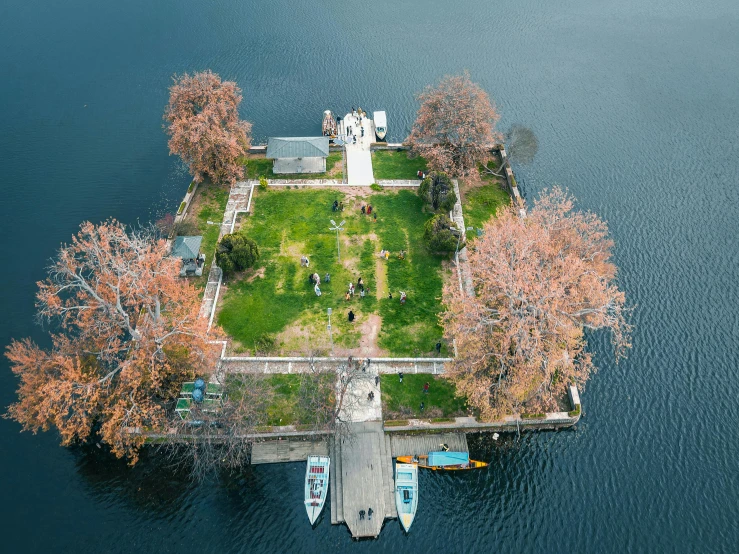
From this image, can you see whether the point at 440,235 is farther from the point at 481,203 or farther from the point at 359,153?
the point at 359,153

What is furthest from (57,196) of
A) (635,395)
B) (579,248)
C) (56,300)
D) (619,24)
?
(619,24)

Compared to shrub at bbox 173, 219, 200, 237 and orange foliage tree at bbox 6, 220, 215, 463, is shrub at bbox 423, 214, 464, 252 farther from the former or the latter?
shrub at bbox 173, 219, 200, 237

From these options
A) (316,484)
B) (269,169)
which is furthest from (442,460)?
(269,169)

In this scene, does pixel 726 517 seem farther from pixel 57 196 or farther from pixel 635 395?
pixel 57 196

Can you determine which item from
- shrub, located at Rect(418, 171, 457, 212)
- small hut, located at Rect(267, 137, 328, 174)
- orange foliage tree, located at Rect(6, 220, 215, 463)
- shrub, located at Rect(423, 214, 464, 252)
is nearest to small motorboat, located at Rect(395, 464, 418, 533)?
orange foliage tree, located at Rect(6, 220, 215, 463)

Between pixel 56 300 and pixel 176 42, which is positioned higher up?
pixel 176 42

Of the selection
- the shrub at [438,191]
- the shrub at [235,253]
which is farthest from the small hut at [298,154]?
the shrub at [235,253]
